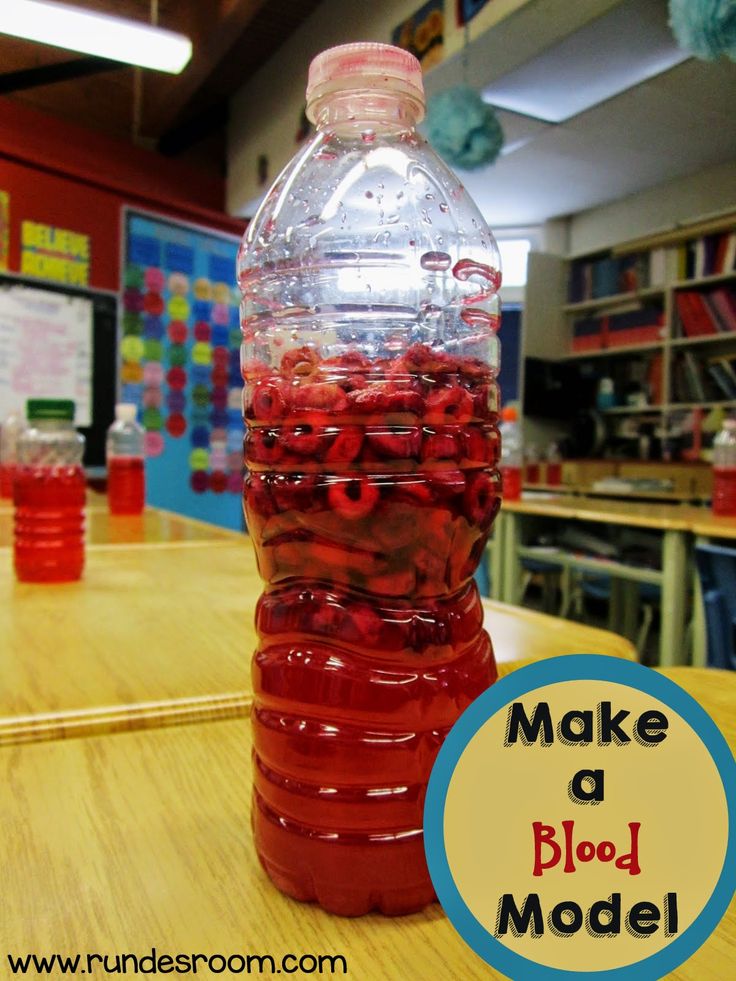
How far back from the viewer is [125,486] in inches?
97.3

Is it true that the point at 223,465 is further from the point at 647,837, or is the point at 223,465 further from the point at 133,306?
the point at 647,837

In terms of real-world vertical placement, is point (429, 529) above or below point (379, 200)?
below

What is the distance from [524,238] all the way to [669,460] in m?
1.51

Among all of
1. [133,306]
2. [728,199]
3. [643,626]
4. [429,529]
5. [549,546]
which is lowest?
[643,626]

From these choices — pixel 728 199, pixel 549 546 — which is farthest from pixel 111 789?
pixel 549 546

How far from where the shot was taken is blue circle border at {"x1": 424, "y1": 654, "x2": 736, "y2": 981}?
0.31m

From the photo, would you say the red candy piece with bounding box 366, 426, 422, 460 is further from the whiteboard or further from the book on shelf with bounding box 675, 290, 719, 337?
the whiteboard

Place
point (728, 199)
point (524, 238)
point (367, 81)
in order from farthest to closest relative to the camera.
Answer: point (524, 238) → point (728, 199) → point (367, 81)

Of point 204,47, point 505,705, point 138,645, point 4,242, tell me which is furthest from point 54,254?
point 505,705

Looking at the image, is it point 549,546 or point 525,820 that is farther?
point 549,546

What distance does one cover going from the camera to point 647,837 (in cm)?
32

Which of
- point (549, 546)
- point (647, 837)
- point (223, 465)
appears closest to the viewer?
point (647, 837)

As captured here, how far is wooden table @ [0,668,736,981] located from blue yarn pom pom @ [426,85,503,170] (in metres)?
2.71

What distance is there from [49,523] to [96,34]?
1276 millimetres
